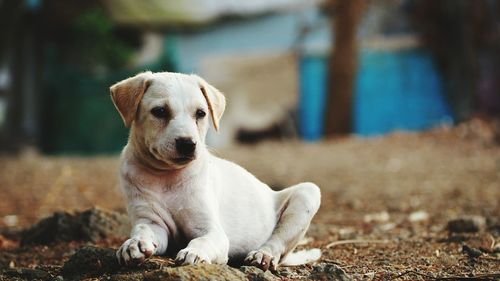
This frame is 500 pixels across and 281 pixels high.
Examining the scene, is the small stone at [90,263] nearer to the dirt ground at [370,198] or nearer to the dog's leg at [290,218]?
the dirt ground at [370,198]

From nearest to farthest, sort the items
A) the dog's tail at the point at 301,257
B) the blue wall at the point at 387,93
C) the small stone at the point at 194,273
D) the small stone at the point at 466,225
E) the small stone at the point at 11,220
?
the small stone at the point at 194,273, the dog's tail at the point at 301,257, the small stone at the point at 466,225, the small stone at the point at 11,220, the blue wall at the point at 387,93

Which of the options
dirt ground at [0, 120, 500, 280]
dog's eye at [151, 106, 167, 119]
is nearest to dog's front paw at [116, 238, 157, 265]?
dirt ground at [0, 120, 500, 280]

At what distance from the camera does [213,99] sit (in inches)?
189

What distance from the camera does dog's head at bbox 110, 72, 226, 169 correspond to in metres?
4.32

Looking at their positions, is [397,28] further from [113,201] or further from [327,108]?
[113,201]

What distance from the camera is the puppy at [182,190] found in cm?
432

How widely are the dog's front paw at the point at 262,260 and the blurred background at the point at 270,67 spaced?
36.0ft

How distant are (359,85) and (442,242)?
14.0m

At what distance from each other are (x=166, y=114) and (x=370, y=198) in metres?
5.72

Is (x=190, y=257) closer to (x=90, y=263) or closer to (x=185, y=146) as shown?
(x=185, y=146)

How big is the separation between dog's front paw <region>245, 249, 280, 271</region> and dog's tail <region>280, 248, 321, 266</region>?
46 cm

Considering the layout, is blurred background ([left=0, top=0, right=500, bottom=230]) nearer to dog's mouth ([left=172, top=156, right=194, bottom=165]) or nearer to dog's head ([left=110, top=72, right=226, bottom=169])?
dog's head ([left=110, top=72, right=226, bottom=169])

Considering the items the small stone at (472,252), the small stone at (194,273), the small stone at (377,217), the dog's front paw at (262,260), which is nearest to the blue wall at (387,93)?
the small stone at (377,217)

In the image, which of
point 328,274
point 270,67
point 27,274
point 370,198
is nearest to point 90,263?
point 27,274
